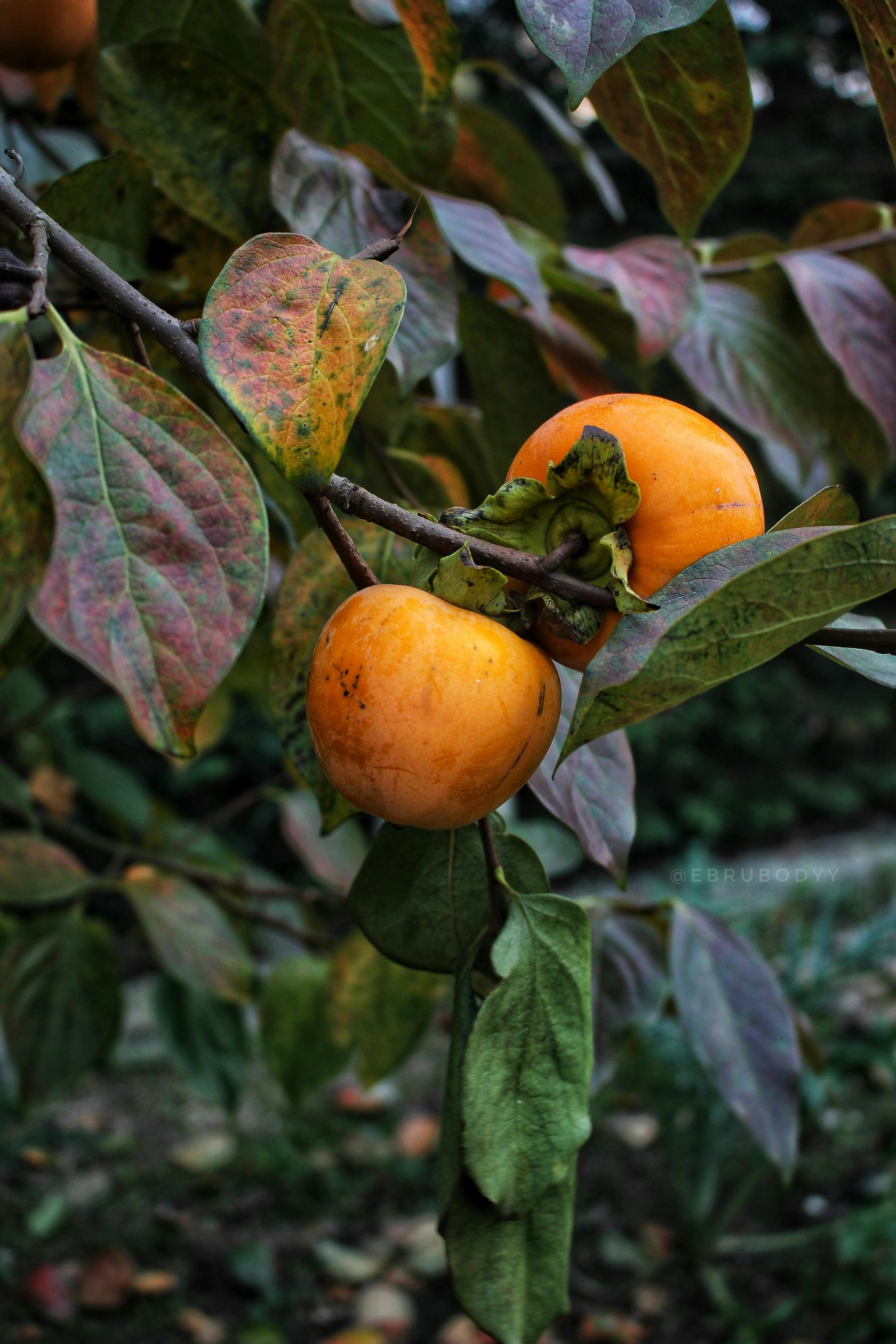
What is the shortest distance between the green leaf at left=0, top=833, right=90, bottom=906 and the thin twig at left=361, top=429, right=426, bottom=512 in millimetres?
572

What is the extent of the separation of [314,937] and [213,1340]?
730 mm

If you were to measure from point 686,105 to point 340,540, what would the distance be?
0.98ft

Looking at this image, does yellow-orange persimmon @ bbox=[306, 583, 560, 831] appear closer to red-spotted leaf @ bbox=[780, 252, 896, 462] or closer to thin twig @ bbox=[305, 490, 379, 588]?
thin twig @ bbox=[305, 490, 379, 588]

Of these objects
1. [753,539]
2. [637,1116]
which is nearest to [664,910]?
[753,539]

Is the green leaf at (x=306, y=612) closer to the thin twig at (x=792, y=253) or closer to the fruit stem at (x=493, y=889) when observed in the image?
the fruit stem at (x=493, y=889)

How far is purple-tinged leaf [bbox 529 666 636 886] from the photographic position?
45cm

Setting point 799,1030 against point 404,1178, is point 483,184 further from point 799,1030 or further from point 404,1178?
point 404,1178

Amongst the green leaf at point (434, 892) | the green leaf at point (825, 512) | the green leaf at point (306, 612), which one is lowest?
the green leaf at point (434, 892)

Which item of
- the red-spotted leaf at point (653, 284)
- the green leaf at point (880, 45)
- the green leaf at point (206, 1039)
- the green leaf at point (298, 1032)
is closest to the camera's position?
the green leaf at point (880, 45)

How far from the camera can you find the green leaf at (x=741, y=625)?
282 millimetres

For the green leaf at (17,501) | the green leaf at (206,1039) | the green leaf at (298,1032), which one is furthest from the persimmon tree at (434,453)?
the green leaf at (206,1039)

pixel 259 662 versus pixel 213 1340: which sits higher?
pixel 259 662

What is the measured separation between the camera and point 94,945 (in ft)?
3.28

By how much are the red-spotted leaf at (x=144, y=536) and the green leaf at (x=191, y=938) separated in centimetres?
68
